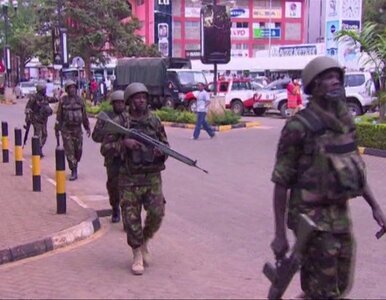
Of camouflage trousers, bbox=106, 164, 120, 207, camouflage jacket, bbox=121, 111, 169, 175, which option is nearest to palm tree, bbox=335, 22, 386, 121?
camouflage trousers, bbox=106, 164, 120, 207

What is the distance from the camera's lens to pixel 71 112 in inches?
450

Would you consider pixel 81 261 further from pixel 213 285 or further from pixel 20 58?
pixel 20 58

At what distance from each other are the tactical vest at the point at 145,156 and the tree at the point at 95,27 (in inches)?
1409

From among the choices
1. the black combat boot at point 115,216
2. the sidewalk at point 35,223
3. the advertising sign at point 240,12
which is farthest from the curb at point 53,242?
the advertising sign at point 240,12

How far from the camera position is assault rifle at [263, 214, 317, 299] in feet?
11.8

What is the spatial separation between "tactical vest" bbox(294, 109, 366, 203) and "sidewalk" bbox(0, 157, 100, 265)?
399cm

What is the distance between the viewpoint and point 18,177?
11.8 meters

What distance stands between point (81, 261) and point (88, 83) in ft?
121

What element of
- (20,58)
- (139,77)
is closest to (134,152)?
(139,77)

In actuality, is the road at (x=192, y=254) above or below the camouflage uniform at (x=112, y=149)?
below

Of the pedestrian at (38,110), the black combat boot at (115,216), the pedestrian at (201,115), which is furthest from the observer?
Answer: the pedestrian at (201,115)

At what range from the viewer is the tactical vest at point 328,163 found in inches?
145

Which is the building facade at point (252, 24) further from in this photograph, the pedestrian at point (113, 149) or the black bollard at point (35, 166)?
the pedestrian at point (113, 149)

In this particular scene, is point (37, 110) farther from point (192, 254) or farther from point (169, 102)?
point (169, 102)
